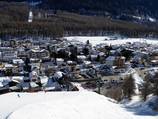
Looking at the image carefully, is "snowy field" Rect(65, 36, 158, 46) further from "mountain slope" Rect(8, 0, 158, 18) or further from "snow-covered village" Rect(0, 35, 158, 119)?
"mountain slope" Rect(8, 0, 158, 18)

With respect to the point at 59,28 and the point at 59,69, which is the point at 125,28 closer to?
the point at 59,28

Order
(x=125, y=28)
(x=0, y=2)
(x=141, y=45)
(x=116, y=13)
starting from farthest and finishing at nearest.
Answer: (x=0, y=2)
(x=116, y=13)
(x=125, y=28)
(x=141, y=45)

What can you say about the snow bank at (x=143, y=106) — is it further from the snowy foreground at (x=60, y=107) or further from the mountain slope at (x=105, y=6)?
the mountain slope at (x=105, y=6)

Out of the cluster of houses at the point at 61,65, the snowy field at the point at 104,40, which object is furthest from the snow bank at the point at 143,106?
the snowy field at the point at 104,40

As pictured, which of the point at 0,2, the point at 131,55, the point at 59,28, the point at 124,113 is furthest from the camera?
the point at 0,2

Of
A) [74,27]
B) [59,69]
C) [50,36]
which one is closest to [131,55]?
[59,69]

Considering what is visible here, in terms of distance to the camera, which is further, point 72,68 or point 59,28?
point 59,28

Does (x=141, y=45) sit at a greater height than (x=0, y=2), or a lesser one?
lesser
